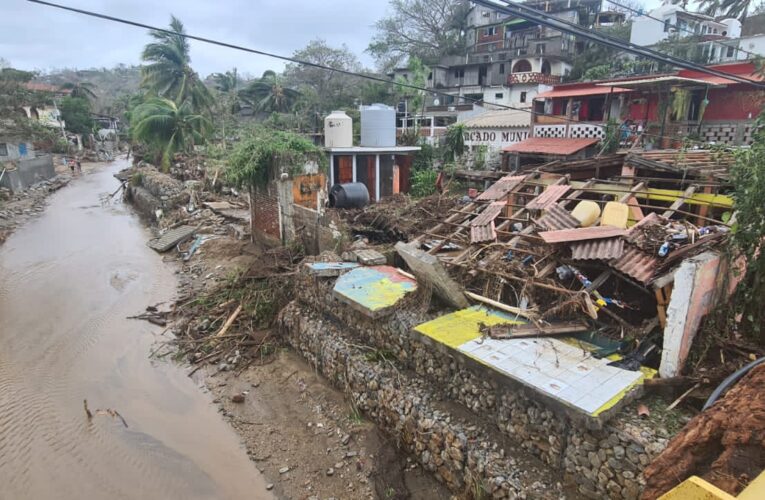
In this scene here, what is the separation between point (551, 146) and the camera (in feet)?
61.0

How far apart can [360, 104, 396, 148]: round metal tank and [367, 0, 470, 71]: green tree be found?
1112 inches

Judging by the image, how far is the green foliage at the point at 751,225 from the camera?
5203 millimetres

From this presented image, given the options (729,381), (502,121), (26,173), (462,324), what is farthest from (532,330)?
(26,173)

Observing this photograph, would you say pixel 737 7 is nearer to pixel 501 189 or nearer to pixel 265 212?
pixel 501 189

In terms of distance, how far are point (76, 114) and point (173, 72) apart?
27231 mm

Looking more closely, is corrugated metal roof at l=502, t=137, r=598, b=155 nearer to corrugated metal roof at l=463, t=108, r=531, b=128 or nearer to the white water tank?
corrugated metal roof at l=463, t=108, r=531, b=128

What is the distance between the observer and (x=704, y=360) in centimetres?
546

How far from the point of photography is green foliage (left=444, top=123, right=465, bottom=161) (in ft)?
73.8

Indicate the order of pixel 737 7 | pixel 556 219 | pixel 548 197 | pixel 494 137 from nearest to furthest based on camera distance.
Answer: pixel 556 219 < pixel 548 197 < pixel 494 137 < pixel 737 7

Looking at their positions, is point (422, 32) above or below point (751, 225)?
above

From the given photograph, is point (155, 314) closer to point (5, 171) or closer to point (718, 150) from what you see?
point (718, 150)

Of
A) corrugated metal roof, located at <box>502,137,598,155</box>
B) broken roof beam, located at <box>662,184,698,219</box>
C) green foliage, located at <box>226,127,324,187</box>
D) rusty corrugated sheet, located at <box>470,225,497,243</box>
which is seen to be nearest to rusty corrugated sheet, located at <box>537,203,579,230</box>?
rusty corrugated sheet, located at <box>470,225,497,243</box>

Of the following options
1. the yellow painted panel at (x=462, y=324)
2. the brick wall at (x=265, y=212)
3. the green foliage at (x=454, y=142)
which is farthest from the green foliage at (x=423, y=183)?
the yellow painted panel at (x=462, y=324)

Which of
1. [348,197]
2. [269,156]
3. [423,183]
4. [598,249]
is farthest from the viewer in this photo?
[423,183]
